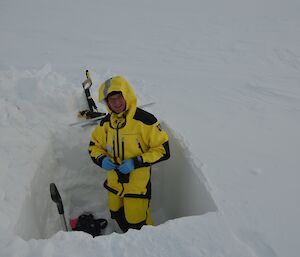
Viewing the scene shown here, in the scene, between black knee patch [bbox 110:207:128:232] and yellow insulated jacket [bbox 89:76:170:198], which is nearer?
yellow insulated jacket [bbox 89:76:170:198]

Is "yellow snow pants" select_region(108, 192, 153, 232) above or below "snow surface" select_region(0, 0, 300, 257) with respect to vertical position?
below

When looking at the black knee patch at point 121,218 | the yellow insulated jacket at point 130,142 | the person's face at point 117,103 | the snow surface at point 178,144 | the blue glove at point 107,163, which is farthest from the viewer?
the black knee patch at point 121,218

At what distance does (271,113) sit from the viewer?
13.1ft

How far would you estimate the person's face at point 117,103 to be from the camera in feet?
8.19

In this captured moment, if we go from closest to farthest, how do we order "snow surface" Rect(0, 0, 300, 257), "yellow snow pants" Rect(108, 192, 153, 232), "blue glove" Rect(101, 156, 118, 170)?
"snow surface" Rect(0, 0, 300, 257) < "blue glove" Rect(101, 156, 118, 170) < "yellow snow pants" Rect(108, 192, 153, 232)

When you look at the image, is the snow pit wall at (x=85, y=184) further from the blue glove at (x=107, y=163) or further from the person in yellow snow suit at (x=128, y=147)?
the blue glove at (x=107, y=163)

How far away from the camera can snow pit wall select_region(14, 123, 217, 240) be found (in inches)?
111

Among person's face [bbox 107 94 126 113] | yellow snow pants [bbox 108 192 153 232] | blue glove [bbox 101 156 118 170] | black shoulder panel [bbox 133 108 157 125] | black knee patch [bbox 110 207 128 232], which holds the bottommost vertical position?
black knee patch [bbox 110 207 128 232]

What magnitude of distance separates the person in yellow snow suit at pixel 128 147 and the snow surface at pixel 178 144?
15.0 inches

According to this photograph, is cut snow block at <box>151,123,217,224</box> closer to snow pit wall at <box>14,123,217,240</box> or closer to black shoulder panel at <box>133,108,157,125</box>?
snow pit wall at <box>14,123,217,240</box>

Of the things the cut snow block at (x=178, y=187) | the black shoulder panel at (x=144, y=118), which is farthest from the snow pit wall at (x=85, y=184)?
the black shoulder panel at (x=144, y=118)

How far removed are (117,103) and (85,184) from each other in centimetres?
136

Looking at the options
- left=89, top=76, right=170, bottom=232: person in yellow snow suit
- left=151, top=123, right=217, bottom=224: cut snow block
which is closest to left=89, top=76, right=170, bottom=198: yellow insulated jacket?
left=89, top=76, right=170, bottom=232: person in yellow snow suit

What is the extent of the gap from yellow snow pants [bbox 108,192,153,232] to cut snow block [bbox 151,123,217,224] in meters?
0.36
